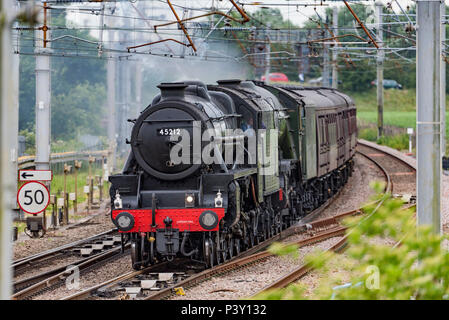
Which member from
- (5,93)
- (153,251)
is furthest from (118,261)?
(5,93)

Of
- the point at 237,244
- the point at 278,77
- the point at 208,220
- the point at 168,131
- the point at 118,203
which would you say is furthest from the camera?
the point at 278,77

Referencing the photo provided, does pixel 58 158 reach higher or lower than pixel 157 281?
higher

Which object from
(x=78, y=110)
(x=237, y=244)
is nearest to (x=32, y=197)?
(x=237, y=244)

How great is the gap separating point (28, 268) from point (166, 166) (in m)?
3.43

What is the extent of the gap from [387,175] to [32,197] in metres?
18.7

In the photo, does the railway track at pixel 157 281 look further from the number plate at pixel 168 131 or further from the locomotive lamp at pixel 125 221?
the number plate at pixel 168 131

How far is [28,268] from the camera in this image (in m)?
14.0

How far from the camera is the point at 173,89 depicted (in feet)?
43.1

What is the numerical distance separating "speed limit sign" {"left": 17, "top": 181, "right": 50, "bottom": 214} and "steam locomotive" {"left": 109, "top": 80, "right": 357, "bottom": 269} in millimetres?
1710

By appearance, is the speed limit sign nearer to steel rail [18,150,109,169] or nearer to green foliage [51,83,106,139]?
steel rail [18,150,109,169]

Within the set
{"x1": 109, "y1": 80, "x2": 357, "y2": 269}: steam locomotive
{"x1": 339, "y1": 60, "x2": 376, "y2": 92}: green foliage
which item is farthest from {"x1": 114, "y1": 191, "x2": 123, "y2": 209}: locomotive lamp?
{"x1": 339, "y1": 60, "x2": 376, "y2": 92}: green foliage

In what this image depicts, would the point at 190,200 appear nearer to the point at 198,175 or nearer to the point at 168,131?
the point at 198,175

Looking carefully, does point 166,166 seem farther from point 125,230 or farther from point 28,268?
point 28,268
